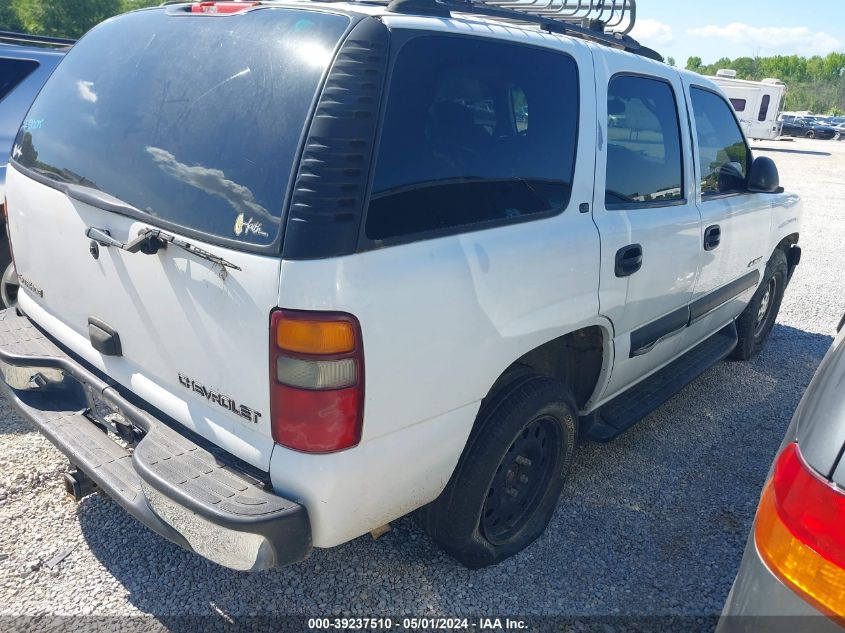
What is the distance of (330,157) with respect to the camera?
1.76 m

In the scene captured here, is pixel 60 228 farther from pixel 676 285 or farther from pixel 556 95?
pixel 676 285

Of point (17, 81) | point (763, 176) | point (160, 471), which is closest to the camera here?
point (160, 471)

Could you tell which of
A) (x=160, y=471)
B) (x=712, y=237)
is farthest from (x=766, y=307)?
(x=160, y=471)

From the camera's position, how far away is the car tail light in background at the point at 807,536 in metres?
1.33

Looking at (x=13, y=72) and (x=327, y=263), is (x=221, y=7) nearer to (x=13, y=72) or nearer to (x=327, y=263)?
(x=327, y=263)

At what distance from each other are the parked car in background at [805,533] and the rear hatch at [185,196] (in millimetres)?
1292

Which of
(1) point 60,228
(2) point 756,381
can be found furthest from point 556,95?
(2) point 756,381

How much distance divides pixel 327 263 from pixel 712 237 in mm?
2530

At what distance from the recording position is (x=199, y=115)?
2.03 m

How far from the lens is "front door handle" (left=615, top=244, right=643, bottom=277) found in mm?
2734

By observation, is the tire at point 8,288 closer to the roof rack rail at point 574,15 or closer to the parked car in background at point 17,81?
the parked car in background at point 17,81

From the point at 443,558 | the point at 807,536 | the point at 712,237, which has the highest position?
the point at 712,237

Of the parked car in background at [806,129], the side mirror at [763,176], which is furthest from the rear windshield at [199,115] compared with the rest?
the parked car in background at [806,129]

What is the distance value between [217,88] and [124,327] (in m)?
0.87
